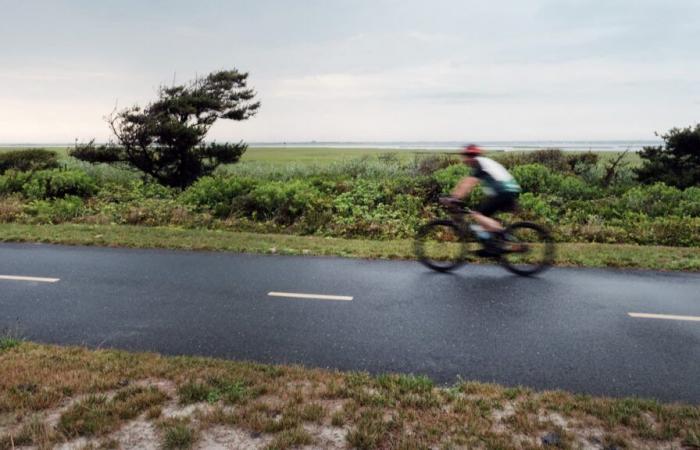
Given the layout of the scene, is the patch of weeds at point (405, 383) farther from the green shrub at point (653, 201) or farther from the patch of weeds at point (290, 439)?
the green shrub at point (653, 201)

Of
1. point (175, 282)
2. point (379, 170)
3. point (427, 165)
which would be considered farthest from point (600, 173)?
point (175, 282)

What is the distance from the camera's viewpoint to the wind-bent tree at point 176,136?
20406mm

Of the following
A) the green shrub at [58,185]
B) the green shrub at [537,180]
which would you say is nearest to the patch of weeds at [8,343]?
the green shrub at [58,185]

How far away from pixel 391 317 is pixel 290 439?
310cm

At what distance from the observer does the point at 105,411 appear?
396cm

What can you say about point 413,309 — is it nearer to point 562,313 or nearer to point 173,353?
point 562,313

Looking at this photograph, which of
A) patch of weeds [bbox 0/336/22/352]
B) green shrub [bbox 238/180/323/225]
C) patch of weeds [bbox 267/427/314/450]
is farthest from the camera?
green shrub [bbox 238/180/323/225]

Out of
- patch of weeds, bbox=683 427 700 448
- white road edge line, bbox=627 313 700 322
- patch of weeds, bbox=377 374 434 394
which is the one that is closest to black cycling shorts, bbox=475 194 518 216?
white road edge line, bbox=627 313 700 322

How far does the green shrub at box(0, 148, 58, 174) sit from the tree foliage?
2462 cm

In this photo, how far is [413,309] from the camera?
6.84m

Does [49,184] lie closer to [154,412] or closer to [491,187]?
[491,187]

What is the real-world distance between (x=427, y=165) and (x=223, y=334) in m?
16.2

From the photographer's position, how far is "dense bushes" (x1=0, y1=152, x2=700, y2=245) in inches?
512

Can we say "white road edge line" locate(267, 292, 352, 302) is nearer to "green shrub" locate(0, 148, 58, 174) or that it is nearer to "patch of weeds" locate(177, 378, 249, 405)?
"patch of weeds" locate(177, 378, 249, 405)
